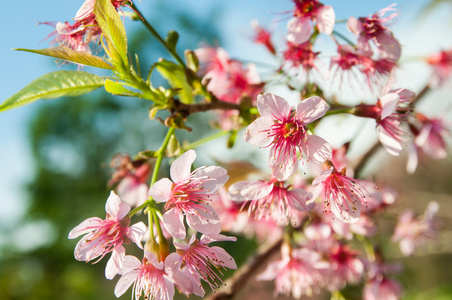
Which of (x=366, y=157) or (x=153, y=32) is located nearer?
(x=153, y=32)

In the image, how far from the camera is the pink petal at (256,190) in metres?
0.52

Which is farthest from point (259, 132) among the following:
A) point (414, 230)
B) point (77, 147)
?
point (77, 147)

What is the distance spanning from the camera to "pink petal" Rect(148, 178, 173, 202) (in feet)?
1.55

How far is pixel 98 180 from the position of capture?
27.9ft

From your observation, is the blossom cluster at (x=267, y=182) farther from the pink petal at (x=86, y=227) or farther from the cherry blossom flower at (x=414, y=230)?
the cherry blossom flower at (x=414, y=230)

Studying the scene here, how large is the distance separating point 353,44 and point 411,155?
1.34 ft

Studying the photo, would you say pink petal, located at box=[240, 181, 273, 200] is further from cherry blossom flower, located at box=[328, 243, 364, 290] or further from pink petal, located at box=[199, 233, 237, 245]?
cherry blossom flower, located at box=[328, 243, 364, 290]

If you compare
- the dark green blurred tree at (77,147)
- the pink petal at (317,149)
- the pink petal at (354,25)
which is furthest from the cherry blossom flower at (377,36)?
Answer: the dark green blurred tree at (77,147)

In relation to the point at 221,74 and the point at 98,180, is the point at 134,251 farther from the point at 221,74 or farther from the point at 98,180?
the point at 98,180

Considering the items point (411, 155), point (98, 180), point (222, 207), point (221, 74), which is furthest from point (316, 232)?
point (98, 180)

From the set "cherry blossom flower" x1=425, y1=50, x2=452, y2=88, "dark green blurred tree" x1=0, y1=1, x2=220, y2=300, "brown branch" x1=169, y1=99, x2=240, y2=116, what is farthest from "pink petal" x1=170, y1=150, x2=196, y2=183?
"dark green blurred tree" x1=0, y1=1, x2=220, y2=300

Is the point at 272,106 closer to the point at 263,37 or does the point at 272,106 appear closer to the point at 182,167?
the point at 182,167

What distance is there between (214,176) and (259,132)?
0.09 metres

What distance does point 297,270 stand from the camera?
0.79 metres
